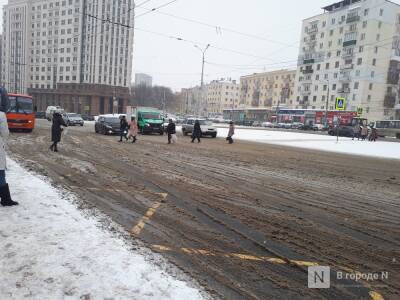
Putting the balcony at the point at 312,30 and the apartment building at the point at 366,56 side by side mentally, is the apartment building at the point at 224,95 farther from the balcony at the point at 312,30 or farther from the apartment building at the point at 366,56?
the apartment building at the point at 366,56

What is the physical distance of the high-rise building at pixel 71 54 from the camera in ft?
271

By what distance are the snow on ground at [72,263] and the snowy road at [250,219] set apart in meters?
0.40

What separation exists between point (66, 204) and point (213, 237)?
2789mm

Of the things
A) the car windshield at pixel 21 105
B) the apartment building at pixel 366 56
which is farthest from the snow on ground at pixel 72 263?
the apartment building at pixel 366 56

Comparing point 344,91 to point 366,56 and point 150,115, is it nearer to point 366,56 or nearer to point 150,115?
point 366,56

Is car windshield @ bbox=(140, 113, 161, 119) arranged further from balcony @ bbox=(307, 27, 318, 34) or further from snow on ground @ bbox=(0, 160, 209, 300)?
balcony @ bbox=(307, 27, 318, 34)

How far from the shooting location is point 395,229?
18.6 ft

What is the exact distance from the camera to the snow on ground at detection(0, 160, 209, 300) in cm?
326

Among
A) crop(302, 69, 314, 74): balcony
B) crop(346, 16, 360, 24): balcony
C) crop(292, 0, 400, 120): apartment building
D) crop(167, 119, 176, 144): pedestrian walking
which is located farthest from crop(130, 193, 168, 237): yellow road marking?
crop(302, 69, 314, 74): balcony

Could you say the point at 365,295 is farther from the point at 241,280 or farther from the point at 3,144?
the point at 3,144

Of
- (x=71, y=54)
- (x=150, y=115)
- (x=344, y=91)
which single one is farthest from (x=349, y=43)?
(x=71, y=54)

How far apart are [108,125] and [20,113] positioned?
5.85 meters

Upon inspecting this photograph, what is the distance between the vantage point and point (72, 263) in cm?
376

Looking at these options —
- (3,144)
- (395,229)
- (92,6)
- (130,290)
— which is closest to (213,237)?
(130,290)
